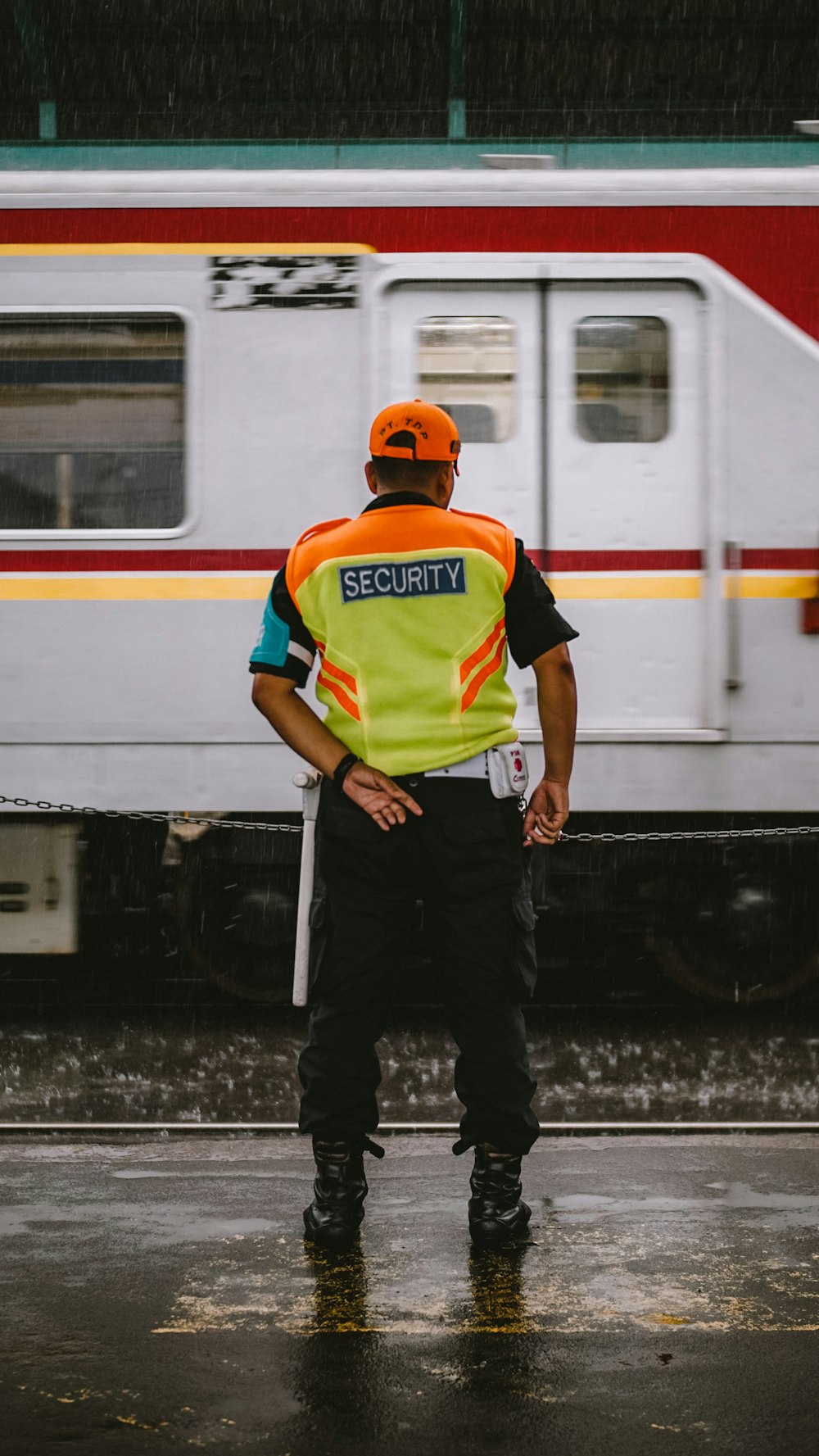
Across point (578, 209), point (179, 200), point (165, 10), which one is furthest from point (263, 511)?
point (165, 10)

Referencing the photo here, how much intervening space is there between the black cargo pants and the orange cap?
29.8 inches

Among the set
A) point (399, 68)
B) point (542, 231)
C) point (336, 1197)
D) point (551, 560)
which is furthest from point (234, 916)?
point (399, 68)

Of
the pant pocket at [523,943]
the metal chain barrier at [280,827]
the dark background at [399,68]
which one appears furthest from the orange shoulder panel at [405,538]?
the dark background at [399,68]

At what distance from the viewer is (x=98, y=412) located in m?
6.40

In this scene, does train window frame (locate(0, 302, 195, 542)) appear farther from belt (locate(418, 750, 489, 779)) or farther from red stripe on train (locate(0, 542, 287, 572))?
belt (locate(418, 750, 489, 779))

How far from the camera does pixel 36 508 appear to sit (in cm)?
644

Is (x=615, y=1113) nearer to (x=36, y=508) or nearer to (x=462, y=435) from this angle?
(x=462, y=435)

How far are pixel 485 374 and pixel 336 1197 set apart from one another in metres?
3.65

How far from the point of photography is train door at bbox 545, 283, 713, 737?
6.36 m

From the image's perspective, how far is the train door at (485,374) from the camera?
636 centimetres

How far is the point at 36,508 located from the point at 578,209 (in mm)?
2427

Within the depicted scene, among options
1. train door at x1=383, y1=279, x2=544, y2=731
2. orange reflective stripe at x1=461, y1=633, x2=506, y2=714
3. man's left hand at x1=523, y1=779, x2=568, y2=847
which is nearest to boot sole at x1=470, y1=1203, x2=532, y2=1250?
man's left hand at x1=523, y1=779, x2=568, y2=847

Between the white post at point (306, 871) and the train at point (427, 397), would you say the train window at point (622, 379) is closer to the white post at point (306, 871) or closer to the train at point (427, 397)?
the train at point (427, 397)

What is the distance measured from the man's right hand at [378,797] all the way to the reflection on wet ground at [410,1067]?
201 centimetres
